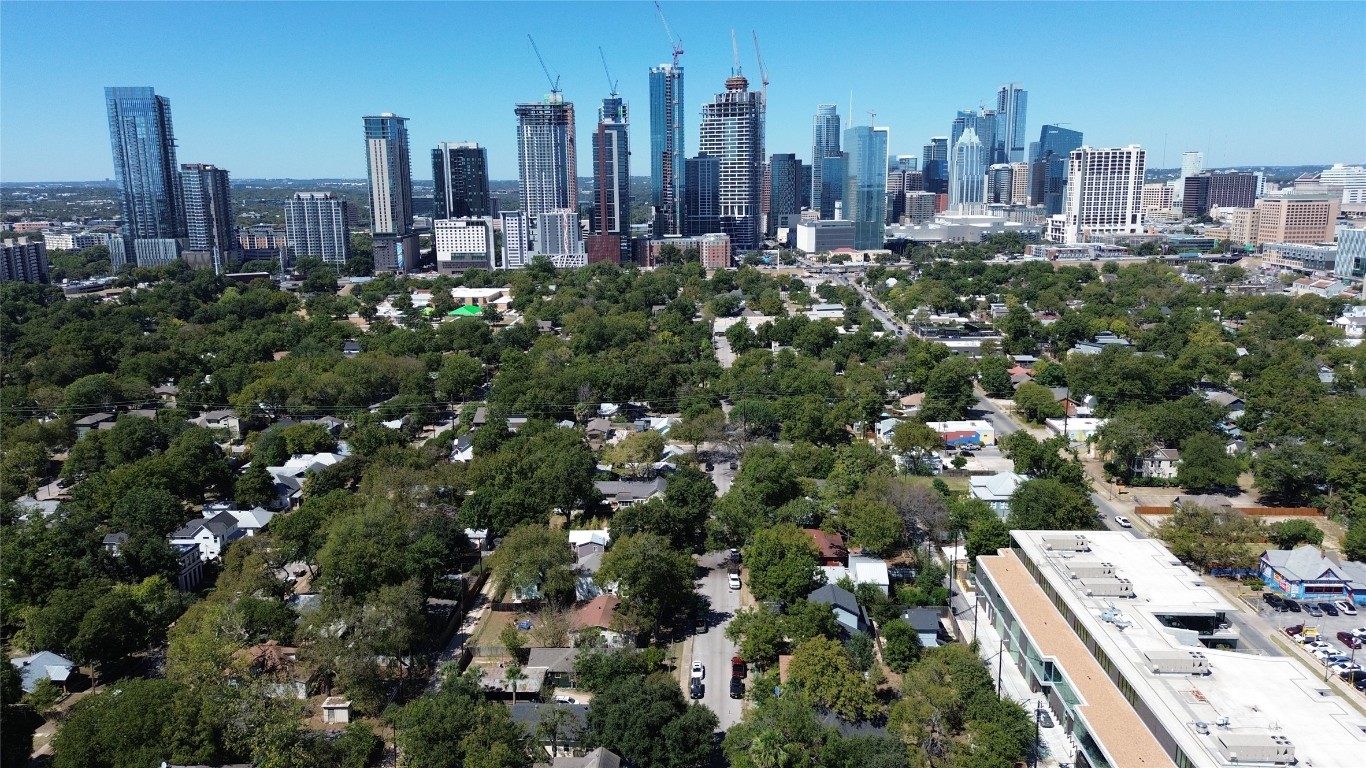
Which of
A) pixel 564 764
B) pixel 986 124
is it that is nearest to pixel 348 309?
pixel 564 764

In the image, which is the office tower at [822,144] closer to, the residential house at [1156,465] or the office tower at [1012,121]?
the office tower at [1012,121]

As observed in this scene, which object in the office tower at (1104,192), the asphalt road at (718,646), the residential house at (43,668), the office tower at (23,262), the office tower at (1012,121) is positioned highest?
the office tower at (1012,121)

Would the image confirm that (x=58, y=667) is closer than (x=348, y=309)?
Yes

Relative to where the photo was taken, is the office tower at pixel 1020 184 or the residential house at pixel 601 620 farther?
the office tower at pixel 1020 184

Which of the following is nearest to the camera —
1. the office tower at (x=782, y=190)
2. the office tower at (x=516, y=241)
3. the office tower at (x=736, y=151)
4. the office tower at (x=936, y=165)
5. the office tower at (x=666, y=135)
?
the office tower at (x=516, y=241)

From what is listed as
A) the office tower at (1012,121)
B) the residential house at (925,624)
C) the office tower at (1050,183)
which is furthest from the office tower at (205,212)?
the office tower at (1012,121)

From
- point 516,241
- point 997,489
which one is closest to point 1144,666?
point 997,489

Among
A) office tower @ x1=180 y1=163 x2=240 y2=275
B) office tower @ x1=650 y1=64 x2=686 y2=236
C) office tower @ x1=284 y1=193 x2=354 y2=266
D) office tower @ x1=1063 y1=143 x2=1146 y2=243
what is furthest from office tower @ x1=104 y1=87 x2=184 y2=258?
office tower @ x1=1063 y1=143 x2=1146 y2=243

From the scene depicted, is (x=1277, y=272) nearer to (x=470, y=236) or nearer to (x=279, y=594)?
(x=470, y=236)
